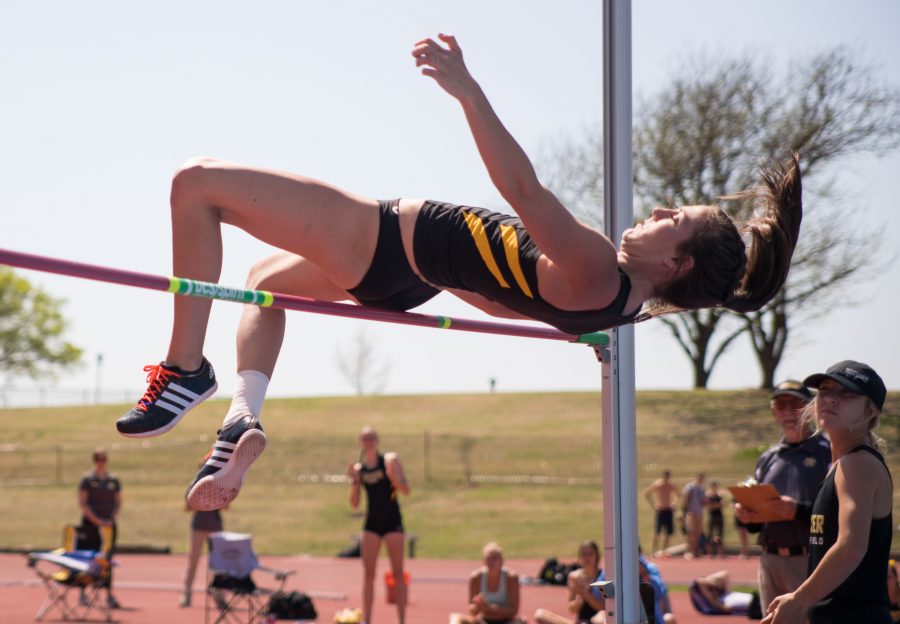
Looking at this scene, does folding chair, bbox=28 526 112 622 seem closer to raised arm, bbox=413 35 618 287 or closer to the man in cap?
the man in cap

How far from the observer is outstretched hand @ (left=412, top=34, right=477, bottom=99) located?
2.82m

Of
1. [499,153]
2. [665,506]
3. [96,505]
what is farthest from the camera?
[665,506]

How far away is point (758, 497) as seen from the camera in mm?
5277

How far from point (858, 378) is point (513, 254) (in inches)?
50.0

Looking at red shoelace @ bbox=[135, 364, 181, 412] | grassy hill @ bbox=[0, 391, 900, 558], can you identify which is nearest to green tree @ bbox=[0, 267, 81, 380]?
grassy hill @ bbox=[0, 391, 900, 558]

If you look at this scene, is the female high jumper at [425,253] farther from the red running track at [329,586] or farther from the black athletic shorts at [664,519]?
the black athletic shorts at [664,519]

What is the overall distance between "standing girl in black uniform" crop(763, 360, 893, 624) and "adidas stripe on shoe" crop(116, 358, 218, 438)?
1.81 m

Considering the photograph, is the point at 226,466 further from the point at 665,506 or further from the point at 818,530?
the point at 665,506

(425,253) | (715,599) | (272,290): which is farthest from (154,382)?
(715,599)

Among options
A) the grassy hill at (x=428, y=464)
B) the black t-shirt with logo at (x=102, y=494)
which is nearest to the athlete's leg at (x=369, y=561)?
the black t-shirt with logo at (x=102, y=494)

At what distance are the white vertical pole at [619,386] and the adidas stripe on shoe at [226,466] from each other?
136 cm

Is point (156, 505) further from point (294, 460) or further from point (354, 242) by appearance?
point (354, 242)

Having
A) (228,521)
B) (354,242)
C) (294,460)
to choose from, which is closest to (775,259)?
(354,242)

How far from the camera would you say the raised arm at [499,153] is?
2818mm
